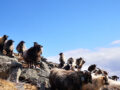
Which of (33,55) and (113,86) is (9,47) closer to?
(33,55)

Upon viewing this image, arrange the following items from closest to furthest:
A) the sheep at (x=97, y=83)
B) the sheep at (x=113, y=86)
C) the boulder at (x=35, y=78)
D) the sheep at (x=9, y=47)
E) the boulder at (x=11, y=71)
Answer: the sheep at (x=97, y=83) → the boulder at (x=11, y=71) → the boulder at (x=35, y=78) → the sheep at (x=113, y=86) → the sheep at (x=9, y=47)

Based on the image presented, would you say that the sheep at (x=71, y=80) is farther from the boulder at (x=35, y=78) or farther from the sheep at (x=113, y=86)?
the sheep at (x=113, y=86)

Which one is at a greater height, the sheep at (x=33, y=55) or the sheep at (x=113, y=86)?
the sheep at (x=33, y=55)

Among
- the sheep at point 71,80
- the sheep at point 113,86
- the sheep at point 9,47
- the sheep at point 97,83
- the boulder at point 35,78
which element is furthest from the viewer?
the sheep at point 9,47

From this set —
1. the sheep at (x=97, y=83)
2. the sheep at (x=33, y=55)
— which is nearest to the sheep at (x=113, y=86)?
the sheep at (x=97, y=83)

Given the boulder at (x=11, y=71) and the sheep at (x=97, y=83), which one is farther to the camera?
the boulder at (x=11, y=71)

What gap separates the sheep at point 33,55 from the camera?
88.9 ft

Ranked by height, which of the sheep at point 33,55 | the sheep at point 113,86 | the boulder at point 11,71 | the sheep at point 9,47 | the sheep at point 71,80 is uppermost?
the sheep at point 9,47

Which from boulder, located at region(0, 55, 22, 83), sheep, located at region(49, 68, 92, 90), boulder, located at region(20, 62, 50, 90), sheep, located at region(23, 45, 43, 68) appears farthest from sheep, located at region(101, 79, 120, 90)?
sheep, located at region(23, 45, 43, 68)

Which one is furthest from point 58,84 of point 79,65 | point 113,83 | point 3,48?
point 79,65

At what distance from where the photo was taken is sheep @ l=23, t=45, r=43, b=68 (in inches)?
1067

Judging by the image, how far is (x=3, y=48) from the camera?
115 ft

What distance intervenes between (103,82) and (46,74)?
Answer: 544cm

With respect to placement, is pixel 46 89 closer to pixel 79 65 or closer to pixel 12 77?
pixel 12 77
